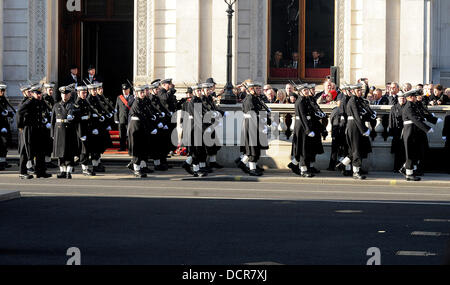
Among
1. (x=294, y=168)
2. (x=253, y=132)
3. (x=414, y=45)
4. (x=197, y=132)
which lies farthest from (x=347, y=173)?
(x=414, y=45)

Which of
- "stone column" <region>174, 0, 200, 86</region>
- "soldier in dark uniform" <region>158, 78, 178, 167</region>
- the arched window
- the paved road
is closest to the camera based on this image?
the paved road

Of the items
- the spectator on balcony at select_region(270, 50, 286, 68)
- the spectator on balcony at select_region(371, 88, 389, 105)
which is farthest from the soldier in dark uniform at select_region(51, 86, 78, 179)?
the spectator on balcony at select_region(270, 50, 286, 68)

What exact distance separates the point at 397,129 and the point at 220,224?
33.6 feet

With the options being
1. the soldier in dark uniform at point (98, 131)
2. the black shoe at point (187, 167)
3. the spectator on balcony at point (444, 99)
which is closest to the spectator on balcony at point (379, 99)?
the spectator on balcony at point (444, 99)

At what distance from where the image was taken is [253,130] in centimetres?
2223

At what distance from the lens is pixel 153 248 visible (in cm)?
1105

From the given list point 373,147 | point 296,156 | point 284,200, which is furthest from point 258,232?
point 373,147

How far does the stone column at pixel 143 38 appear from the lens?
29.2 metres

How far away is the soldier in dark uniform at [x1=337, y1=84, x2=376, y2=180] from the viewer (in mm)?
21516

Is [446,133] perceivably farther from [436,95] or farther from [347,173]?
[347,173]

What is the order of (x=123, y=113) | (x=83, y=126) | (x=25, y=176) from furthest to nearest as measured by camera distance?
(x=123, y=113)
(x=83, y=126)
(x=25, y=176)

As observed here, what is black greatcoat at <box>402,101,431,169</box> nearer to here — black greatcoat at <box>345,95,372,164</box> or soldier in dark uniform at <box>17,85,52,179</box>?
black greatcoat at <box>345,95,372,164</box>

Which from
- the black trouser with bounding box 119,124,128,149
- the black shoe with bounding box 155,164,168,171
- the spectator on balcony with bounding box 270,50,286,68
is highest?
the spectator on balcony with bounding box 270,50,286,68

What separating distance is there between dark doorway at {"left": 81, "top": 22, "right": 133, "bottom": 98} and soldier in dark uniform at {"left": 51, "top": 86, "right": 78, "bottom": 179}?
10022 mm
